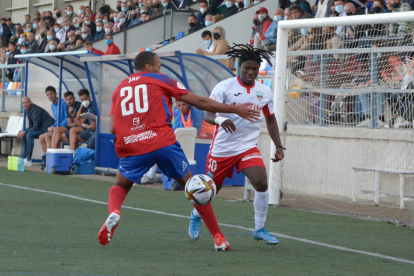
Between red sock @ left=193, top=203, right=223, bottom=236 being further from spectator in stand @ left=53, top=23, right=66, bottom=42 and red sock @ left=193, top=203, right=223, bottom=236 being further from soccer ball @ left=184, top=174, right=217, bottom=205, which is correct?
spectator in stand @ left=53, top=23, right=66, bottom=42

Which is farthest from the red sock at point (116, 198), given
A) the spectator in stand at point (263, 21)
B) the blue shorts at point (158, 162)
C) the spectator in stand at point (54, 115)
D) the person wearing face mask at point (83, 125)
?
the spectator in stand at point (263, 21)

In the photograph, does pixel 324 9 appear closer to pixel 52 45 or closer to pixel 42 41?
pixel 52 45

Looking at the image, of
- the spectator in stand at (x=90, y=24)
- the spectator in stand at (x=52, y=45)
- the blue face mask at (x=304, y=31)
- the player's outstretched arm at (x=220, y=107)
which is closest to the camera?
the player's outstretched arm at (x=220, y=107)

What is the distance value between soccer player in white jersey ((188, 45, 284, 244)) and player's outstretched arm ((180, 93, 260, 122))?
30.6 inches

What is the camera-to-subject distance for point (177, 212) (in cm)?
1039

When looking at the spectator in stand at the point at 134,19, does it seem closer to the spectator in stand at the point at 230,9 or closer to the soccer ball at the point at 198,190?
the spectator in stand at the point at 230,9

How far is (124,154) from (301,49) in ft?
18.4

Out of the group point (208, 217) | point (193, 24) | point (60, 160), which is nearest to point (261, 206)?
point (208, 217)

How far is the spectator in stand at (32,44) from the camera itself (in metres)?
30.4

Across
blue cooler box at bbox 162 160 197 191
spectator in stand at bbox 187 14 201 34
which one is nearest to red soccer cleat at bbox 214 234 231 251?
blue cooler box at bbox 162 160 197 191

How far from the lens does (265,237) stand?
750 cm

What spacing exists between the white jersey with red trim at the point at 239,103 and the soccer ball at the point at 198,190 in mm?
974

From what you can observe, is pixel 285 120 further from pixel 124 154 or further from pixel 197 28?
pixel 197 28

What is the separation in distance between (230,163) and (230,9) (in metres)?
14.7
